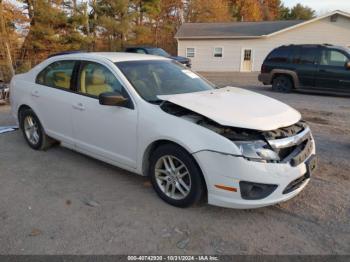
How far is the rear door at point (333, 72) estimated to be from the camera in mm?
11156

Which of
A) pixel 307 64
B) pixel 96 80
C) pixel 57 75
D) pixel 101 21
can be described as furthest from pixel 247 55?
pixel 96 80

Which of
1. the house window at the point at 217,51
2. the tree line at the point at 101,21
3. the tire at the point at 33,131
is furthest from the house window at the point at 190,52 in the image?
the tire at the point at 33,131

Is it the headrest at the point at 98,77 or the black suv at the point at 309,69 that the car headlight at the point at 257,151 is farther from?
the black suv at the point at 309,69

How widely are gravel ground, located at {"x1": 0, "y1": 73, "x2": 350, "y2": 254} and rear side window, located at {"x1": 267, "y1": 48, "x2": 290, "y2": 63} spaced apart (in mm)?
8729

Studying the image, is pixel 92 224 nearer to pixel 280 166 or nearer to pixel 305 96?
pixel 280 166

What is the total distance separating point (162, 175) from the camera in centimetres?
365

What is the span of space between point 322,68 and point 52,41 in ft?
62.8

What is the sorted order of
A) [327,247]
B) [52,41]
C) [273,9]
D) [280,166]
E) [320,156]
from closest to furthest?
[327,247], [280,166], [320,156], [52,41], [273,9]

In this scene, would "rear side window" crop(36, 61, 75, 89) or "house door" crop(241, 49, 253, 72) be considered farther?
"house door" crop(241, 49, 253, 72)

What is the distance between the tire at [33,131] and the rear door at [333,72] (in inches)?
390

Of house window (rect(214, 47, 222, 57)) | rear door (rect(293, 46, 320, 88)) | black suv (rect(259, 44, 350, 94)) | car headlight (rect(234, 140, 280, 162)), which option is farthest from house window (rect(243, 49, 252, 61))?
car headlight (rect(234, 140, 280, 162))

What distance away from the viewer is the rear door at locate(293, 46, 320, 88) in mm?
11797

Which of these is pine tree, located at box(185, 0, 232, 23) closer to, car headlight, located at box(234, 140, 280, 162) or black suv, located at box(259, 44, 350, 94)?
black suv, located at box(259, 44, 350, 94)

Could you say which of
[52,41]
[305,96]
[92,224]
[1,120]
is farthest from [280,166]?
[52,41]
